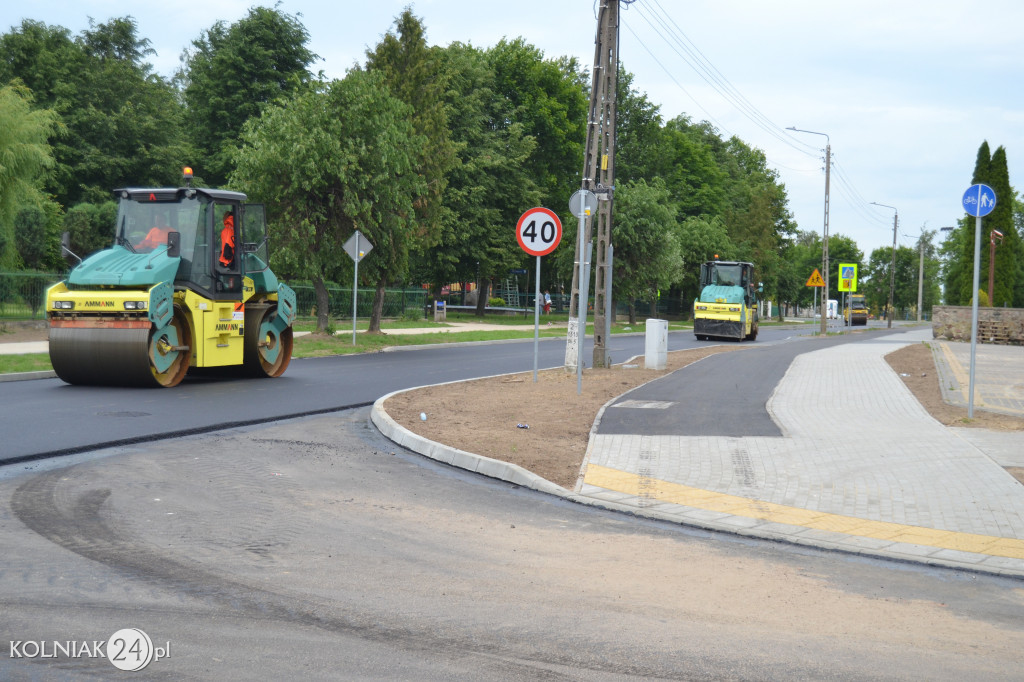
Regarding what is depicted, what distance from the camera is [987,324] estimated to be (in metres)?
35.1

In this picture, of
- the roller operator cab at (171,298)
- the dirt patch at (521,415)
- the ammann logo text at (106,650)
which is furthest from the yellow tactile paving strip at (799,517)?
the roller operator cab at (171,298)

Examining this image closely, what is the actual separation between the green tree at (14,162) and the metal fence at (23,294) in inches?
161

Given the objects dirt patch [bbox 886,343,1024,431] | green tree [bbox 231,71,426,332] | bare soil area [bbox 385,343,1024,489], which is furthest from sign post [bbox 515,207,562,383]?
green tree [bbox 231,71,426,332]

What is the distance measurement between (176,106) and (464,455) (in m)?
63.5

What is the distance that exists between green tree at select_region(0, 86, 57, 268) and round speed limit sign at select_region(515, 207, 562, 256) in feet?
73.7

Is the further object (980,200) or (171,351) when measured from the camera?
(171,351)

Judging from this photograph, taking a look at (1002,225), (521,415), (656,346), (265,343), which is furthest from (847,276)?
(521,415)

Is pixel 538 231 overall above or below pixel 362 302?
above

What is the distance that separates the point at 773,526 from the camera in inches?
280

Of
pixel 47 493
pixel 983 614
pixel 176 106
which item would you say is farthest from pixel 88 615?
pixel 176 106

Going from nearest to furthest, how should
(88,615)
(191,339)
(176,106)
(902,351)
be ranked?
1. (88,615)
2. (191,339)
3. (902,351)
4. (176,106)

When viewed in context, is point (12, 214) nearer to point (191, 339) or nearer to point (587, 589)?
point (191, 339)

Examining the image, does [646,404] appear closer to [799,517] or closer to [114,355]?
[799,517]

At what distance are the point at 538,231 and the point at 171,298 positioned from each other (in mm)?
5872
